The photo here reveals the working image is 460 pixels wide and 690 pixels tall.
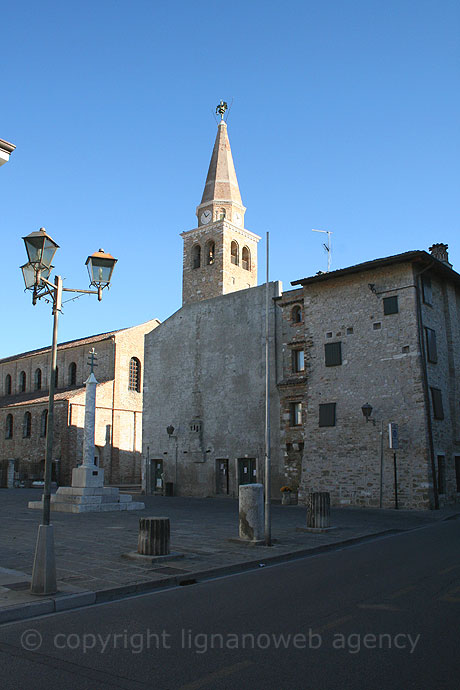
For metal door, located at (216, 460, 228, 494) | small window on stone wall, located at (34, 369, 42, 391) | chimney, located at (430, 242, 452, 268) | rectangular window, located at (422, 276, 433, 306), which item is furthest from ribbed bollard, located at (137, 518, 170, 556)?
small window on stone wall, located at (34, 369, 42, 391)

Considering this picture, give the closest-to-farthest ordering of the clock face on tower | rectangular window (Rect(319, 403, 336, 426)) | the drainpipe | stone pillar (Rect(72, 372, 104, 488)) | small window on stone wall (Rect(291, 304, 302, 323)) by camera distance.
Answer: the drainpipe, stone pillar (Rect(72, 372, 104, 488)), rectangular window (Rect(319, 403, 336, 426)), small window on stone wall (Rect(291, 304, 302, 323)), the clock face on tower

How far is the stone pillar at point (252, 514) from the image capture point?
491 inches

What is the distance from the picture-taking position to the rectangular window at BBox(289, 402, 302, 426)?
90.6 feet

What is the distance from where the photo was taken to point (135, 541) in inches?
508

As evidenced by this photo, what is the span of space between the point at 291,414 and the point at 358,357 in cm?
509

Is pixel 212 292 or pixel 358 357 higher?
pixel 212 292

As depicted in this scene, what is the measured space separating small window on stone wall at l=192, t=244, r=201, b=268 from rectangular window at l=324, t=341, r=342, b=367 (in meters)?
24.3

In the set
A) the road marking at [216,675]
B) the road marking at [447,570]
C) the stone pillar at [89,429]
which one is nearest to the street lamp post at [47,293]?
the road marking at [216,675]

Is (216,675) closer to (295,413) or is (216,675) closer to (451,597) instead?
(451,597)

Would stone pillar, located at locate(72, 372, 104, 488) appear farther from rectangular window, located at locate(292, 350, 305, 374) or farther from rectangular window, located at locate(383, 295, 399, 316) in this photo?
rectangular window, located at locate(383, 295, 399, 316)

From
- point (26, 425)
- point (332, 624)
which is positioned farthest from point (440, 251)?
point (26, 425)

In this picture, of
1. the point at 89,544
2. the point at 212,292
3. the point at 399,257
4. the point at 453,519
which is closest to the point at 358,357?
the point at 399,257

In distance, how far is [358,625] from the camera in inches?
235

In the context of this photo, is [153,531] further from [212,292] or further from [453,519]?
[212,292]
